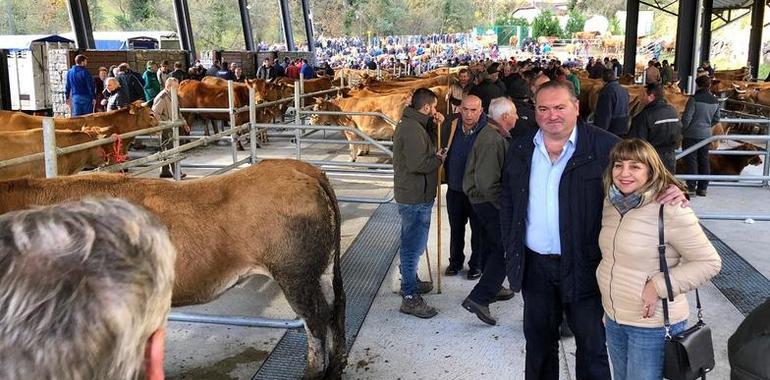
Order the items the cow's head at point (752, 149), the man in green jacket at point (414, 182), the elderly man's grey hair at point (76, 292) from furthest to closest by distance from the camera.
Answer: the cow's head at point (752, 149) → the man in green jacket at point (414, 182) → the elderly man's grey hair at point (76, 292)

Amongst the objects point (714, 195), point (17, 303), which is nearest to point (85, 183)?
point (17, 303)

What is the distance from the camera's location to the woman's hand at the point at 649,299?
2941mm

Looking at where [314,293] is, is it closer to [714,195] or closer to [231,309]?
[231,309]

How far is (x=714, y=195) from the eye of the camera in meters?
9.61

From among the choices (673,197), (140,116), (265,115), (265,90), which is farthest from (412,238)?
(265,90)

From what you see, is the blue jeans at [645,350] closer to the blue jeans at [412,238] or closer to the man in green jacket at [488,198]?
the man in green jacket at [488,198]

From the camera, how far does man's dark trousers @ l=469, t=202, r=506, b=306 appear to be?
5.03 metres

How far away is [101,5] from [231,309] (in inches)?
992

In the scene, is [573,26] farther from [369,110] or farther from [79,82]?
[79,82]

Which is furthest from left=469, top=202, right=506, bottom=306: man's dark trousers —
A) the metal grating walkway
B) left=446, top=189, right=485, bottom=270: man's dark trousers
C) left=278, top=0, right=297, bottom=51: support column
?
left=278, top=0, right=297, bottom=51: support column

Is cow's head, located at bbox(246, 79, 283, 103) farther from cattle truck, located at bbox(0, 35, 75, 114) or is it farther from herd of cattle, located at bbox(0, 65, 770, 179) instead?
cattle truck, located at bbox(0, 35, 75, 114)

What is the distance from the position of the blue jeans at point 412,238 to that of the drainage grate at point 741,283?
264 centimetres

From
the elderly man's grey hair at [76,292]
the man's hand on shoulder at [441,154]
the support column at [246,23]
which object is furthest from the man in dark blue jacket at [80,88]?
the support column at [246,23]

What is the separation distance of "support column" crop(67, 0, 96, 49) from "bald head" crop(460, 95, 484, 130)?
48.9 feet
